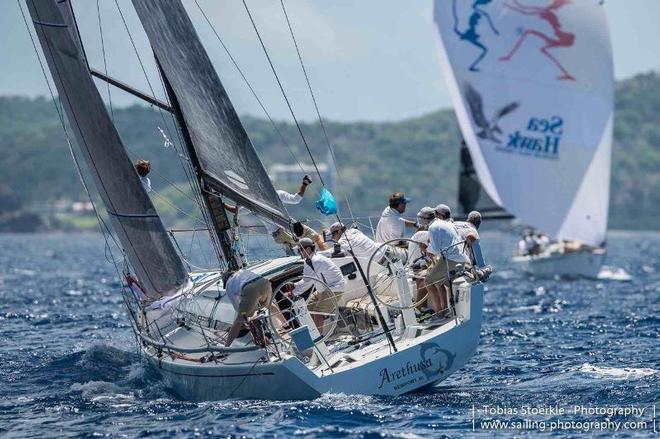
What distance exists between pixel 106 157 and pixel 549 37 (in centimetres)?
1920

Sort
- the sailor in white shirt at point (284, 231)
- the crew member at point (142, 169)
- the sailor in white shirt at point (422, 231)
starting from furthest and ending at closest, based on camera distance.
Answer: the crew member at point (142, 169) < the sailor in white shirt at point (284, 231) < the sailor in white shirt at point (422, 231)

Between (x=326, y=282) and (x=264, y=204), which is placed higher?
(x=264, y=204)

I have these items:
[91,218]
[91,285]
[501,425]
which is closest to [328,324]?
[501,425]

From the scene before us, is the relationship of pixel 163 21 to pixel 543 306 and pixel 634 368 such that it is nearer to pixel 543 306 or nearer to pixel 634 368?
pixel 634 368

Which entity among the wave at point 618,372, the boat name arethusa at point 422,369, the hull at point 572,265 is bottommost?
the hull at point 572,265

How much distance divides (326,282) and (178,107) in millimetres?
2515

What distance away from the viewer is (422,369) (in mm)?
12875

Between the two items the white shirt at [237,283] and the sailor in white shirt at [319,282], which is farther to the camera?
the sailor in white shirt at [319,282]

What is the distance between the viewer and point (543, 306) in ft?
82.6

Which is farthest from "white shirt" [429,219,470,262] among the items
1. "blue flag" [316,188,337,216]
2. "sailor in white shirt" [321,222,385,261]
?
"blue flag" [316,188,337,216]

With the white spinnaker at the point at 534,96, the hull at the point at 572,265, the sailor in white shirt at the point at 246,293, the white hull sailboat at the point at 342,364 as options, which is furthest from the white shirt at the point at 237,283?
the hull at the point at 572,265

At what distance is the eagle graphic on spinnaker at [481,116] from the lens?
32.4 meters

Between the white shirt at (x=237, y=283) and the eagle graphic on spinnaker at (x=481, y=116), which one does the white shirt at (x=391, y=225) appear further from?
the eagle graphic on spinnaker at (x=481, y=116)

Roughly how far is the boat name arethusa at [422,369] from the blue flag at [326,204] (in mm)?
2452
